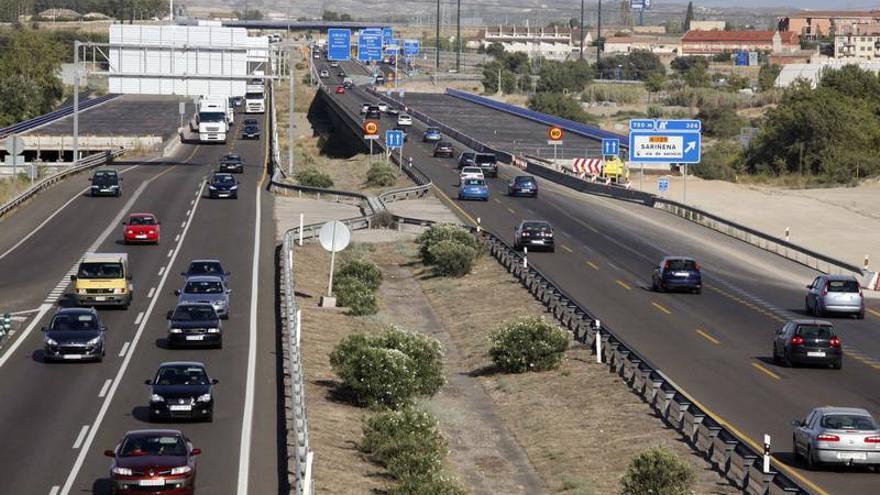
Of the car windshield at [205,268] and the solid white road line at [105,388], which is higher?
the car windshield at [205,268]

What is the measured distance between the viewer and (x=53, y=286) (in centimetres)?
4866

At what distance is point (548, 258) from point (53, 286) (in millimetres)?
20424

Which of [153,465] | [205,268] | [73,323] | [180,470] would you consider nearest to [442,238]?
[205,268]

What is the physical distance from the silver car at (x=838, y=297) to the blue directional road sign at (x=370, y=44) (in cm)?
14640

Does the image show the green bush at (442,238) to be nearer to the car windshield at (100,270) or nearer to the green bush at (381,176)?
the car windshield at (100,270)

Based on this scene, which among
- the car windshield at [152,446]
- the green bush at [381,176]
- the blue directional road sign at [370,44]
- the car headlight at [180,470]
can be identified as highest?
the blue directional road sign at [370,44]

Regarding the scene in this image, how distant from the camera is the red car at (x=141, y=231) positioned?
58219 mm

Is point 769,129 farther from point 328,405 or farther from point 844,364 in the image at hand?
point 328,405

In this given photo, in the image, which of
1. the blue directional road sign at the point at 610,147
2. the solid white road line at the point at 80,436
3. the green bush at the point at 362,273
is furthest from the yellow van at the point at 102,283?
the blue directional road sign at the point at 610,147

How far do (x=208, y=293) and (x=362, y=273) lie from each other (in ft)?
40.6

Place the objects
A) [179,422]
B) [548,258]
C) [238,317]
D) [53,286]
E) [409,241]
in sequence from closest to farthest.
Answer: [179,422]
[238,317]
[53,286]
[548,258]
[409,241]

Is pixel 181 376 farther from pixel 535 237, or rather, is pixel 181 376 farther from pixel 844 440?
pixel 535 237

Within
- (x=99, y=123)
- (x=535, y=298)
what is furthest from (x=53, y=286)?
(x=99, y=123)

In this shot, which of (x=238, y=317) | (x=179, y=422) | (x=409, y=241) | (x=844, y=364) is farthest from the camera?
(x=409, y=241)
